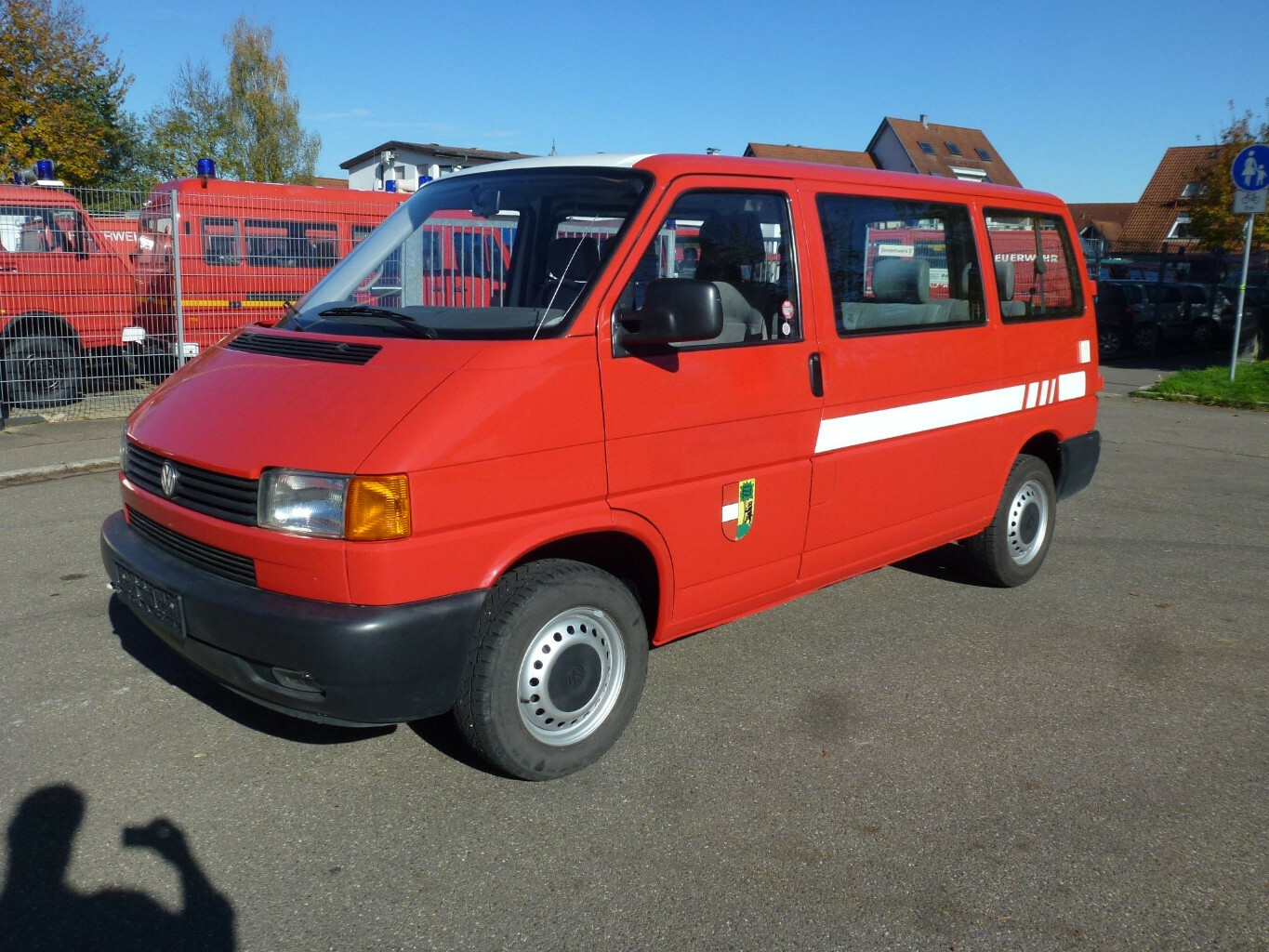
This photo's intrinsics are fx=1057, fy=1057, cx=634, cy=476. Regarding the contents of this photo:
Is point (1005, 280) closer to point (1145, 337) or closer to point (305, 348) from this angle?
point (305, 348)

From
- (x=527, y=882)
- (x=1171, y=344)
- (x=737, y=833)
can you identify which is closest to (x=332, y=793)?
(x=527, y=882)

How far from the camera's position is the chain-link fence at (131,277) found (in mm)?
10250

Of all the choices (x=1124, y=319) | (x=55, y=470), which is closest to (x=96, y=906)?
(x=55, y=470)

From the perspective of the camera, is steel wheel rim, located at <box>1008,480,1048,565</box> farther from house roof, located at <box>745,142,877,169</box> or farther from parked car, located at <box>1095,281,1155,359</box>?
house roof, located at <box>745,142,877,169</box>

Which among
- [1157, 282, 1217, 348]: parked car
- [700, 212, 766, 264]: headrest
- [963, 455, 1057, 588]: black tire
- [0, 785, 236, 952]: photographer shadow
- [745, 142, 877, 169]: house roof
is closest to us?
[0, 785, 236, 952]: photographer shadow

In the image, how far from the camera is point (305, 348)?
3.65 metres

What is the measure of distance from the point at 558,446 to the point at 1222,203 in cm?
2177

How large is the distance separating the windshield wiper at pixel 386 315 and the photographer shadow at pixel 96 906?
5.69 feet

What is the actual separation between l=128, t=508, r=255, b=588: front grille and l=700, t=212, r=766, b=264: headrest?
6.55 ft

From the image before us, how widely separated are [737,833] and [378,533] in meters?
1.44

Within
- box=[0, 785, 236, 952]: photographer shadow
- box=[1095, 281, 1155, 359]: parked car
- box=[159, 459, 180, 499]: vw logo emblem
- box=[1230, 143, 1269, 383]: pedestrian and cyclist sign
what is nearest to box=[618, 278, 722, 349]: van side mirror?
box=[159, 459, 180, 499]: vw logo emblem

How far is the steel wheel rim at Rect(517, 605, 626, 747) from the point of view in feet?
11.3

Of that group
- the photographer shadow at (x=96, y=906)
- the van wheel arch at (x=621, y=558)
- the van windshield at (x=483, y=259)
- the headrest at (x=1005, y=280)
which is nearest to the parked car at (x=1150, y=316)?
the headrest at (x=1005, y=280)

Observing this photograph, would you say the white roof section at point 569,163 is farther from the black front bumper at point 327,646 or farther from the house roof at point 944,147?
the house roof at point 944,147
